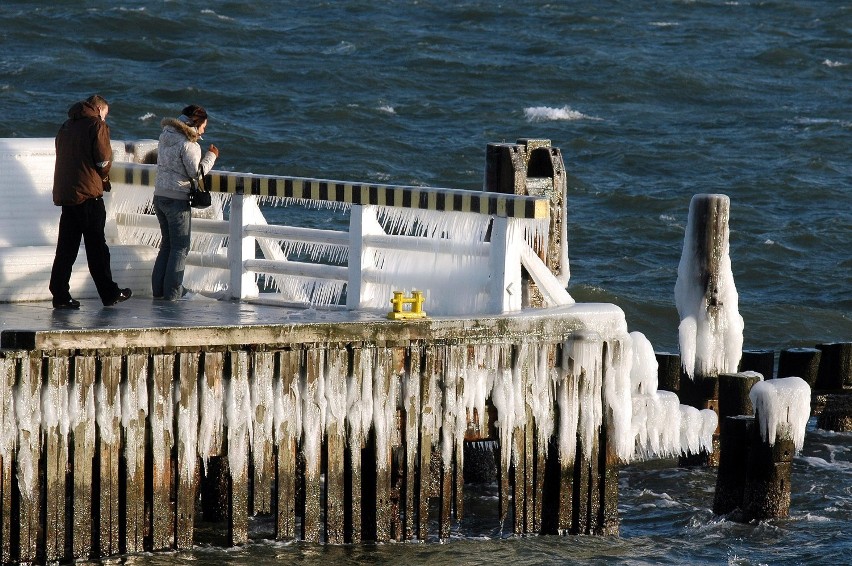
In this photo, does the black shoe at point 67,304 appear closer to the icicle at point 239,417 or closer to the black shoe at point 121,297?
the black shoe at point 121,297

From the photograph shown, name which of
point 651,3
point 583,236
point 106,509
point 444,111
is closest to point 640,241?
point 583,236

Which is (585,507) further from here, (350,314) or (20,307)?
(20,307)

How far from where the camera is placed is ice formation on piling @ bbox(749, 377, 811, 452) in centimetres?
1330

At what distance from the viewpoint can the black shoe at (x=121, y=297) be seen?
43.7 feet

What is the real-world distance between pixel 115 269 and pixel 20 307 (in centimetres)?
106

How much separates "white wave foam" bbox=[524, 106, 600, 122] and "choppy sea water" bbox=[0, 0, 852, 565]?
10 centimetres

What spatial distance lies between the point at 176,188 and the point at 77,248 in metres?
0.89

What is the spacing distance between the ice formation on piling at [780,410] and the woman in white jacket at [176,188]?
4546 mm

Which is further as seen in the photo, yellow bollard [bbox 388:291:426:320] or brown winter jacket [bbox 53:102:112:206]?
brown winter jacket [bbox 53:102:112:206]

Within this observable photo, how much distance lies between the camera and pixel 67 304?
1320 centimetres

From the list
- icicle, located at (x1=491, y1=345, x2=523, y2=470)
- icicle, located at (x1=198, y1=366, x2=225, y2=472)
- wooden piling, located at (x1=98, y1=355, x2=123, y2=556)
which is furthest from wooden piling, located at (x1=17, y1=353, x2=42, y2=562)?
icicle, located at (x1=491, y1=345, x2=523, y2=470)

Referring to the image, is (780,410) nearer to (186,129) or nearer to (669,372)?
(669,372)

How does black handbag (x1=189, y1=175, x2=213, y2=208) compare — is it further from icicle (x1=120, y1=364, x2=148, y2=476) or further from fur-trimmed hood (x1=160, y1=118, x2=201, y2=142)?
icicle (x1=120, y1=364, x2=148, y2=476)

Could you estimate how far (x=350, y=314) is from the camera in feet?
41.3
